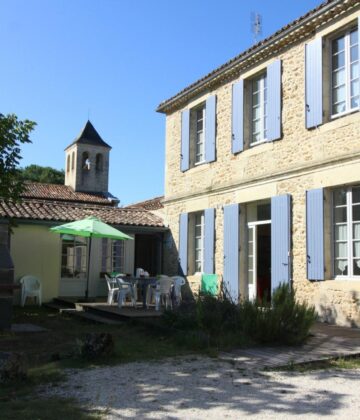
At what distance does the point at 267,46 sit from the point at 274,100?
1.23m

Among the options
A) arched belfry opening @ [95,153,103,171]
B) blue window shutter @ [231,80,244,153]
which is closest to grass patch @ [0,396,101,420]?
blue window shutter @ [231,80,244,153]

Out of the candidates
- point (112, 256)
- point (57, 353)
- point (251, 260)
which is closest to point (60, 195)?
point (112, 256)

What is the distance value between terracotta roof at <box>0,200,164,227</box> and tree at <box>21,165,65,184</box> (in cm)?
3525

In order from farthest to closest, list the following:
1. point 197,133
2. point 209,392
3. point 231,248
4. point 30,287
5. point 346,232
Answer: point 197,133 → point 30,287 → point 231,248 → point 346,232 → point 209,392

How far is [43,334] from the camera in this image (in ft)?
28.2

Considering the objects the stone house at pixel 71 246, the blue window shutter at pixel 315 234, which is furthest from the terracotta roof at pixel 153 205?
the blue window shutter at pixel 315 234

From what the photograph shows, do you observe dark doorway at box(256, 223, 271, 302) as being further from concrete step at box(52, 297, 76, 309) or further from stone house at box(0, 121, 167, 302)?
concrete step at box(52, 297, 76, 309)

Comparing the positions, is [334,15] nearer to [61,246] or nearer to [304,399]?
[304,399]

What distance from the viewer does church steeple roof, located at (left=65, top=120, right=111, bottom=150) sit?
3812 centimetres

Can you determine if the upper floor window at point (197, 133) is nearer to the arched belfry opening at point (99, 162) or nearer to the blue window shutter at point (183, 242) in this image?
the blue window shutter at point (183, 242)

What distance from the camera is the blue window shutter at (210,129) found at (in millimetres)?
12977

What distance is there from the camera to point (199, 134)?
1412 centimetres

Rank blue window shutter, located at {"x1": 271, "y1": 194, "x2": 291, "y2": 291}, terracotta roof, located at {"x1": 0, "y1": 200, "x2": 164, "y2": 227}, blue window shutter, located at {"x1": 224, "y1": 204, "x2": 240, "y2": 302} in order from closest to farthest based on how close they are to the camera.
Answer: blue window shutter, located at {"x1": 271, "y1": 194, "x2": 291, "y2": 291} → blue window shutter, located at {"x1": 224, "y1": 204, "x2": 240, "y2": 302} → terracotta roof, located at {"x1": 0, "y1": 200, "x2": 164, "y2": 227}

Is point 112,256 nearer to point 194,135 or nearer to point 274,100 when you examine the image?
point 194,135
